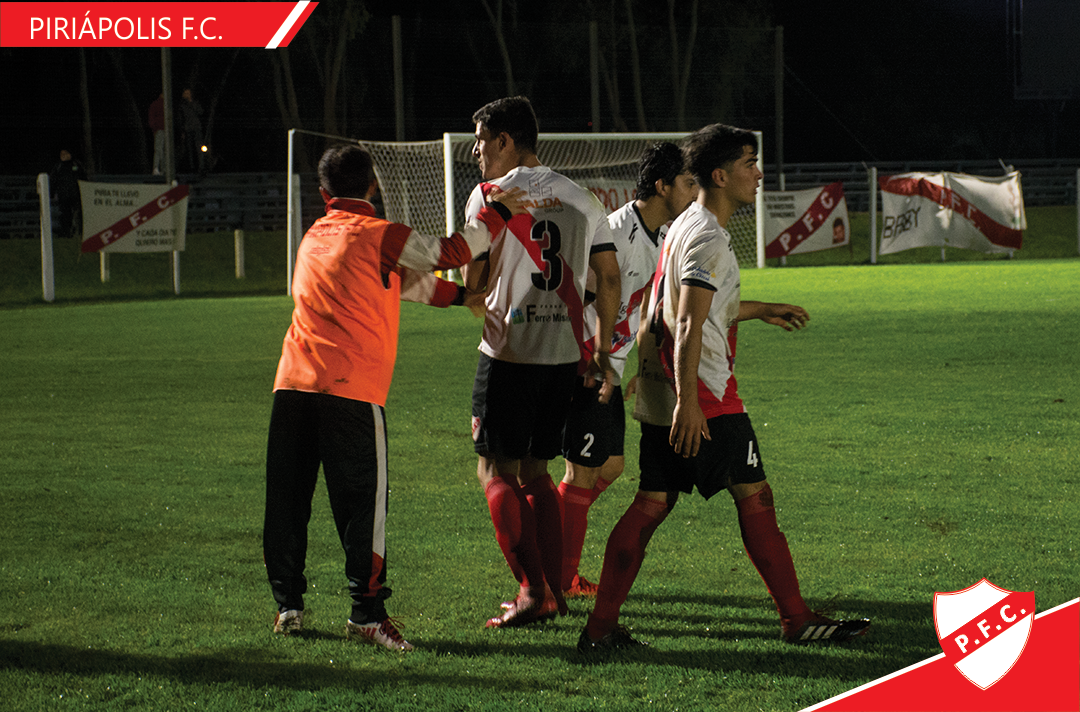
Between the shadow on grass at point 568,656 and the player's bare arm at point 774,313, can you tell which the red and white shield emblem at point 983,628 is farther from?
the player's bare arm at point 774,313

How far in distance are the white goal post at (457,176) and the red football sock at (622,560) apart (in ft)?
50.3

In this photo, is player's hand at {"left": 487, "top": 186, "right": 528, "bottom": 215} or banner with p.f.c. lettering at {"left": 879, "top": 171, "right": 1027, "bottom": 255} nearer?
player's hand at {"left": 487, "top": 186, "right": 528, "bottom": 215}

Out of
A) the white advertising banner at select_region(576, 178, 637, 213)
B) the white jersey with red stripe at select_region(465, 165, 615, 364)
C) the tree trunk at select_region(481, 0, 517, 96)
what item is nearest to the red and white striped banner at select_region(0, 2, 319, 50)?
the tree trunk at select_region(481, 0, 517, 96)

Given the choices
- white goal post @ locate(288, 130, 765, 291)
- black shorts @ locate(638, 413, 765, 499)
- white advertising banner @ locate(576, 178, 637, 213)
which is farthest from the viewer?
white advertising banner @ locate(576, 178, 637, 213)

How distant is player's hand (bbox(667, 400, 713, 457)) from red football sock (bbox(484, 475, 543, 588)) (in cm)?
80

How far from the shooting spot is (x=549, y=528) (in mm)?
4539

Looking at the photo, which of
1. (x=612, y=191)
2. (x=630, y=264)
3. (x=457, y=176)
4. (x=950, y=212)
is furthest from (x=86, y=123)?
(x=630, y=264)

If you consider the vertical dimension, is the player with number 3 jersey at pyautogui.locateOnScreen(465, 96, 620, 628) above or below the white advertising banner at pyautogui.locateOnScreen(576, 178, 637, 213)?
below

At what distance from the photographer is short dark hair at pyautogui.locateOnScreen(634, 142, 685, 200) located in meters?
4.96

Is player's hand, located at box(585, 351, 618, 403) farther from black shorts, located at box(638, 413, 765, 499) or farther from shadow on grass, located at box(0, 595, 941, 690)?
shadow on grass, located at box(0, 595, 941, 690)

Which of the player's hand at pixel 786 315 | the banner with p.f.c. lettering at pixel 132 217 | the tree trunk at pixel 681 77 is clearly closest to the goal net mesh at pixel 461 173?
the banner with p.f.c. lettering at pixel 132 217

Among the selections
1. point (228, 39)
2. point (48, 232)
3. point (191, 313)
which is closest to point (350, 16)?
point (228, 39)

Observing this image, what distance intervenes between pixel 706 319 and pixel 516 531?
1.06 meters

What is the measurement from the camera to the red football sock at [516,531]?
4.38m
